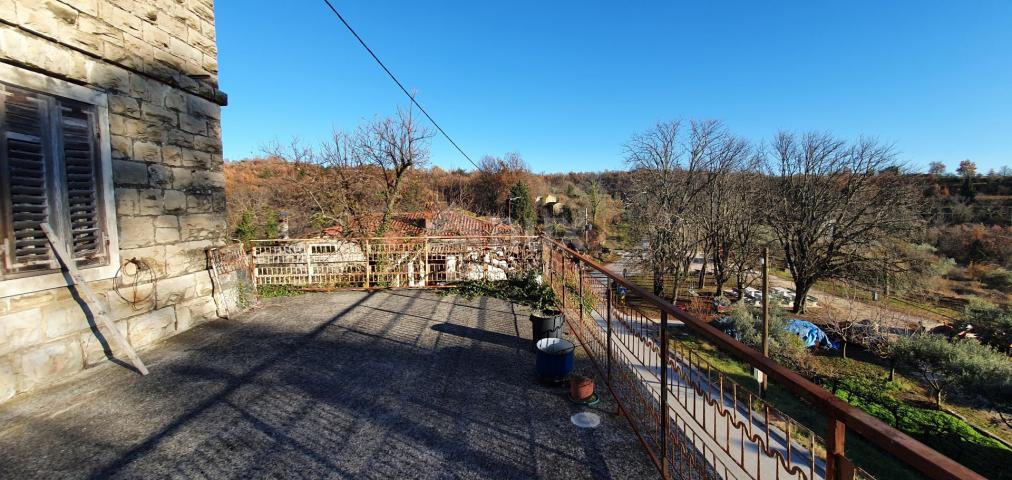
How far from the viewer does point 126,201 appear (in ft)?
13.1

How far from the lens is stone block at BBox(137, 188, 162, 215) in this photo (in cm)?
416

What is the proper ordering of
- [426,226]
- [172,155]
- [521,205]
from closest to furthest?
1. [172,155]
2. [426,226]
3. [521,205]

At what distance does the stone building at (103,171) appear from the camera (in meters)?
3.19

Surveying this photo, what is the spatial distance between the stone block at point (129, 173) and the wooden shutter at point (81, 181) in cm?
15

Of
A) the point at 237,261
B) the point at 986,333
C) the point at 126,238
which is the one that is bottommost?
the point at 986,333

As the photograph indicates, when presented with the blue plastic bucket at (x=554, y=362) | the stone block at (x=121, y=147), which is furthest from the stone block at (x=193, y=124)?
the blue plastic bucket at (x=554, y=362)

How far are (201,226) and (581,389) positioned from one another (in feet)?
16.3

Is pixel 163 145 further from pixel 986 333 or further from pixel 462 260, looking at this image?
pixel 986 333

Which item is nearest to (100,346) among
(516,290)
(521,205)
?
(516,290)

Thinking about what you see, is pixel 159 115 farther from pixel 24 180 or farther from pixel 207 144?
pixel 24 180

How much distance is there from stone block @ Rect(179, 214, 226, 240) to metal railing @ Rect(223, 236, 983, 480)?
8.43 ft

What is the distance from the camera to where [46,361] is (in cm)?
336

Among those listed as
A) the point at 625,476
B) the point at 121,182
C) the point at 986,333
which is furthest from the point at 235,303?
the point at 986,333

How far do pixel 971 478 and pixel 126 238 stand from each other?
228 inches
